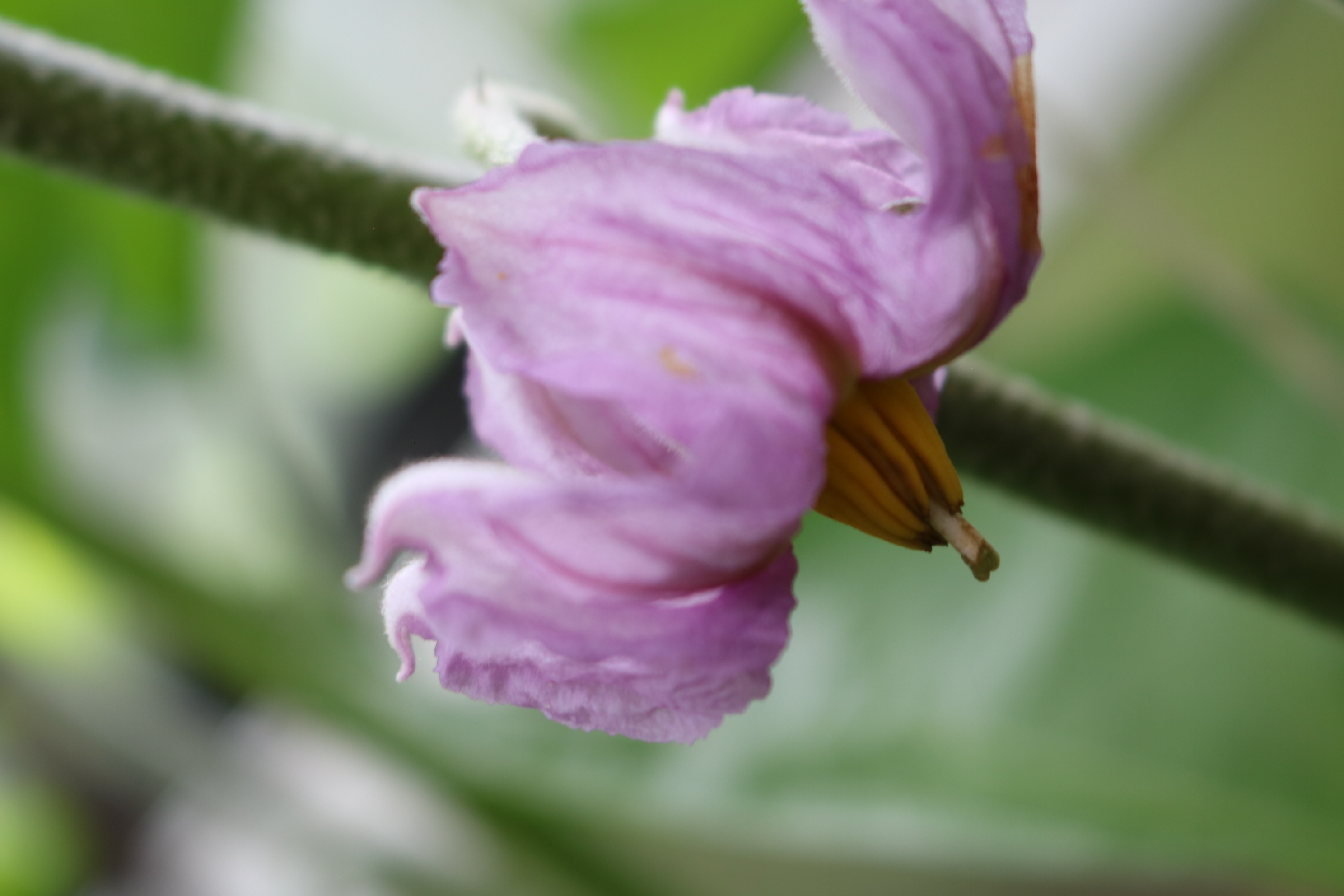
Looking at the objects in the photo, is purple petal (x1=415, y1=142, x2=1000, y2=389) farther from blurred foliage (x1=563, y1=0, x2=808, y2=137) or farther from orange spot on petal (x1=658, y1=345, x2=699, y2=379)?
blurred foliage (x1=563, y1=0, x2=808, y2=137)

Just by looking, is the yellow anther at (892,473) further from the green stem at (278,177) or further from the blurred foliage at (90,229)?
the blurred foliage at (90,229)

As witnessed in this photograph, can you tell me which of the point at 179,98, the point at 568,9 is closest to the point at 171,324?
the point at 568,9

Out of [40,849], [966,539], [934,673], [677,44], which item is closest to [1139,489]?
[966,539]

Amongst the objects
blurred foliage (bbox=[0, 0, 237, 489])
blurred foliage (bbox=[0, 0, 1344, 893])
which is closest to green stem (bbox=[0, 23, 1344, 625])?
blurred foliage (bbox=[0, 0, 1344, 893])

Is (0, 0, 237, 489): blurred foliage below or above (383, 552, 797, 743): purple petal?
below

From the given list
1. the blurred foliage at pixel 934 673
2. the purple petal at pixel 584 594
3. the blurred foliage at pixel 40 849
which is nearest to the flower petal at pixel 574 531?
the purple petal at pixel 584 594

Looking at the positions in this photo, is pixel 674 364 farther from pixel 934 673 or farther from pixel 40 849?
pixel 40 849

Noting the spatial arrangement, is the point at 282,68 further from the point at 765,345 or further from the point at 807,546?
the point at 765,345
